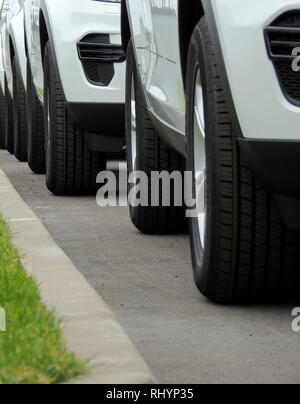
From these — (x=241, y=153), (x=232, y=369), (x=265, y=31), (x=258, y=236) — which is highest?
(x=265, y=31)

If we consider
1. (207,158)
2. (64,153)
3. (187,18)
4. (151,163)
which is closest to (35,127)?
(64,153)

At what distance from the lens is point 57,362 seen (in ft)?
11.0

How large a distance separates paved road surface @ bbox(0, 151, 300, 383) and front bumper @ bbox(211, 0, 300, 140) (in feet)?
2.15

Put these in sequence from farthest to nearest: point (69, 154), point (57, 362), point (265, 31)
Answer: point (69, 154)
point (265, 31)
point (57, 362)

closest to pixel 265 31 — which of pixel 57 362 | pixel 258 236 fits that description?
pixel 258 236

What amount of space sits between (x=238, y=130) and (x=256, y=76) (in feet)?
0.67

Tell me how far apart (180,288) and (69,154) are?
10.2ft

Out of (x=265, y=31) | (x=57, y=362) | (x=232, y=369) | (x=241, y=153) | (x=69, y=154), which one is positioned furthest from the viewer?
(x=69, y=154)

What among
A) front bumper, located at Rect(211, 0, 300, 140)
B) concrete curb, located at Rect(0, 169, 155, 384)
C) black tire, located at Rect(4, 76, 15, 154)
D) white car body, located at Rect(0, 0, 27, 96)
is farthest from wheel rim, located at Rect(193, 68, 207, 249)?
black tire, located at Rect(4, 76, 15, 154)

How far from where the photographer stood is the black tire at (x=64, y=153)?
7945mm

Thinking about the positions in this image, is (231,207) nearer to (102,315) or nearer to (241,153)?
(241,153)

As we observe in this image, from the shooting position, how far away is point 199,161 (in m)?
4.86

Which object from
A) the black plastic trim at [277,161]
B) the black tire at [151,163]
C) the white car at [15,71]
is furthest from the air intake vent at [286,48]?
the white car at [15,71]

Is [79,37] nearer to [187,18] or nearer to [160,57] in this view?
[160,57]
